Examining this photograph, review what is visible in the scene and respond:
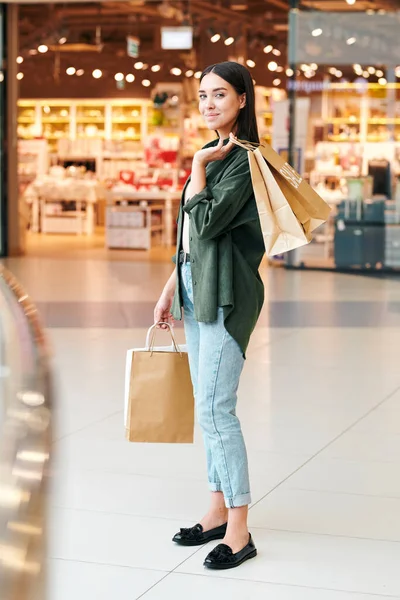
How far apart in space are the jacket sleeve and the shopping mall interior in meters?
1.00

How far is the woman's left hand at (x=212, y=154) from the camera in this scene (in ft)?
10.3

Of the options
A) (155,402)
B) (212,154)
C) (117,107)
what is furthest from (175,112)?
(212,154)

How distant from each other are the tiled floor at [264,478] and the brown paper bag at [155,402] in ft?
1.12

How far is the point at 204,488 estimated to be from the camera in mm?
4039

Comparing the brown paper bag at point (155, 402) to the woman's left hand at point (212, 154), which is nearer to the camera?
the woman's left hand at point (212, 154)

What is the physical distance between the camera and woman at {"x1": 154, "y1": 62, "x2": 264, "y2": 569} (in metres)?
3.14

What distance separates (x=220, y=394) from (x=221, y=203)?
0.56 metres

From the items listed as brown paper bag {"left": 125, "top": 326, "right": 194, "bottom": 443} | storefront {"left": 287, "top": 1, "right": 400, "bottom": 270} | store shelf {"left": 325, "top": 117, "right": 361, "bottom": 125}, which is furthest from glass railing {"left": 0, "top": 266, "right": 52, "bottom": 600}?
store shelf {"left": 325, "top": 117, "right": 361, "bottom": 125}

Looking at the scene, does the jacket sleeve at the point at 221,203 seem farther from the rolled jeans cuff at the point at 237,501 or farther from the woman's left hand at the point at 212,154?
the rolled jeans cuff at the point at 237,501

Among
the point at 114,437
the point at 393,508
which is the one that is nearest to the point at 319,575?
the point at 393,508

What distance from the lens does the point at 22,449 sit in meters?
1.13

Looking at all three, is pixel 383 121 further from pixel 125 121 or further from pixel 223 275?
pixel 223 275

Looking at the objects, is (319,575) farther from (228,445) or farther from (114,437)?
(114,437)

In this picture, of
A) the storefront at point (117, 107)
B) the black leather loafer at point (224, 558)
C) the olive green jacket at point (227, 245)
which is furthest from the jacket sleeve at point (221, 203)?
the storefront at point (117, 107)
